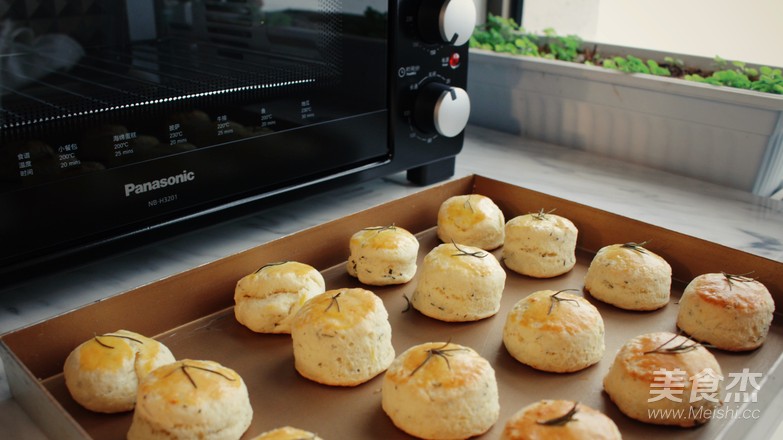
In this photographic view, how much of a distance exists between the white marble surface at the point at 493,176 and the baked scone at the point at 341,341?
11.7 inches

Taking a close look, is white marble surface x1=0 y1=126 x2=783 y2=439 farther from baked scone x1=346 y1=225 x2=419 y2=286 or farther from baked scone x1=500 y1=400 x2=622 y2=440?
baked scone x1=500 y1=400 x2=622 y2=440

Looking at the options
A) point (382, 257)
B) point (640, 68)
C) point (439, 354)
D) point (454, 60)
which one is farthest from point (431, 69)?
point (439, 354)

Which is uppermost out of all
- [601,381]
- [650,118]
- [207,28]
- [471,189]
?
[207,28]

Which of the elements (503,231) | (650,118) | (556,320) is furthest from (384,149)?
(650,118)

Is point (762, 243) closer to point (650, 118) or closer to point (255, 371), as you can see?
point (650, 118)


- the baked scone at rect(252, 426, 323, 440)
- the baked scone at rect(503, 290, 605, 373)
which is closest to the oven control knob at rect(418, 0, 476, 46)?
the baked scone at rect(503, 290, 605, 373)

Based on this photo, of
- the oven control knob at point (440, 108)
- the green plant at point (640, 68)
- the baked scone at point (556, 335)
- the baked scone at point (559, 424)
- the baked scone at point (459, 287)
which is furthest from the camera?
the green plant at point (640, 68)

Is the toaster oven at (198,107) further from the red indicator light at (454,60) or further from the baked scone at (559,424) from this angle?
the baked scone at (559,424)

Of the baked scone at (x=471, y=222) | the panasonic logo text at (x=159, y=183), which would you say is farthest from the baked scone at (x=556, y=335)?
the panasonic logo text at (x=159, y=183)

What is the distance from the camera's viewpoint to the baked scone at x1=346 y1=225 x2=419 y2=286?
1.01 meters

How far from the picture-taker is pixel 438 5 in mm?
1144

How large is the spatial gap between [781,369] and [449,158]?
730 mm

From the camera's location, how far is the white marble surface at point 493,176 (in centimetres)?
95

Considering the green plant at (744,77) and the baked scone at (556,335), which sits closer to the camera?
the baked scone at (556,335)
